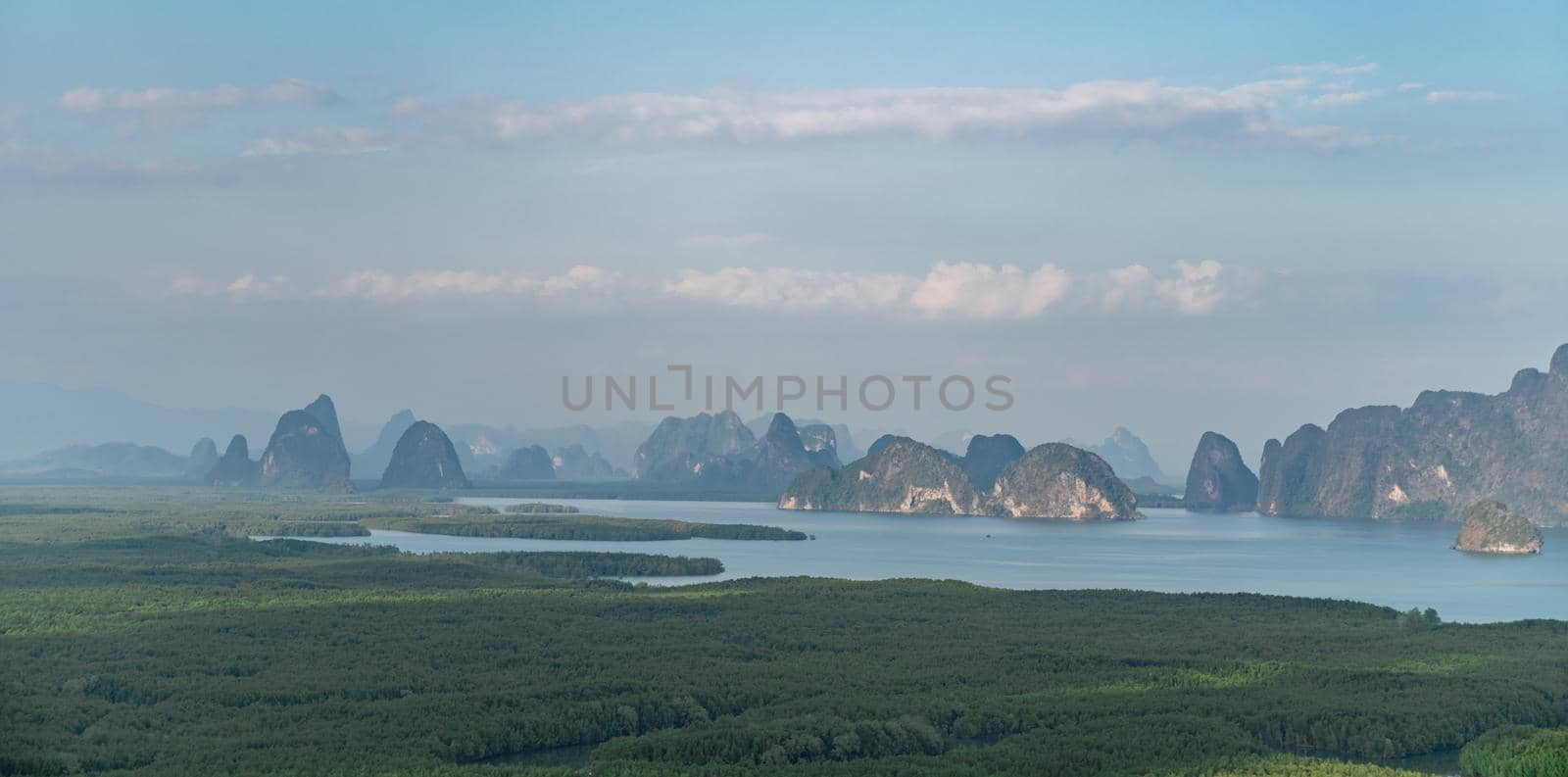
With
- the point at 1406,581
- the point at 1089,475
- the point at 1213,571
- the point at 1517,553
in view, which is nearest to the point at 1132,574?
the point at 1213,571

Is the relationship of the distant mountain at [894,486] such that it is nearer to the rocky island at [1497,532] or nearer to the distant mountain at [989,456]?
the distant mountain at [989,456]

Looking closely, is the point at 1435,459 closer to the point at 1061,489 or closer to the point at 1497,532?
the point at 1061,489

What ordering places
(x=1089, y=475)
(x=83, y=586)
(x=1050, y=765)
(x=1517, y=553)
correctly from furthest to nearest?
1. (x=1089, y=475)
2. (x=1517, y=553)
3. (x=83, y=586)
4. (x=1050, y=765)

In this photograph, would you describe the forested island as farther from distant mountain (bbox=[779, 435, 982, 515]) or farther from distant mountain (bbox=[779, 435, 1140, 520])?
distant mountain (bbox=[779, 435, 982, 515])

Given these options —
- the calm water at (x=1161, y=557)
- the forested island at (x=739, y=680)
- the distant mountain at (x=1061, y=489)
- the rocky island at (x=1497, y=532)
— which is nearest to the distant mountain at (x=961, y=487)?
the distant mountain at (x=1061, y=489)

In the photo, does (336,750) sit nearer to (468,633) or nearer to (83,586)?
(468,633)

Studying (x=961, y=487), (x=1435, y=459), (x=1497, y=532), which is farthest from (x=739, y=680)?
(x=1435, y=459)

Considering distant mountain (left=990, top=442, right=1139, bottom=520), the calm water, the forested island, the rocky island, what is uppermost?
distant mountain (left=990, top=442, right=1139, bottom=520)

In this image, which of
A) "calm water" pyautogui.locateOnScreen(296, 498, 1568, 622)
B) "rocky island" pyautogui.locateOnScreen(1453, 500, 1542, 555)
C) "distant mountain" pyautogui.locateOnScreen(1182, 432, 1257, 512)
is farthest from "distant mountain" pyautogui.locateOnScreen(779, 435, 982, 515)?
"rocky island" pyautogui.locateOnScreen(1453, 500, 1542, 555)
